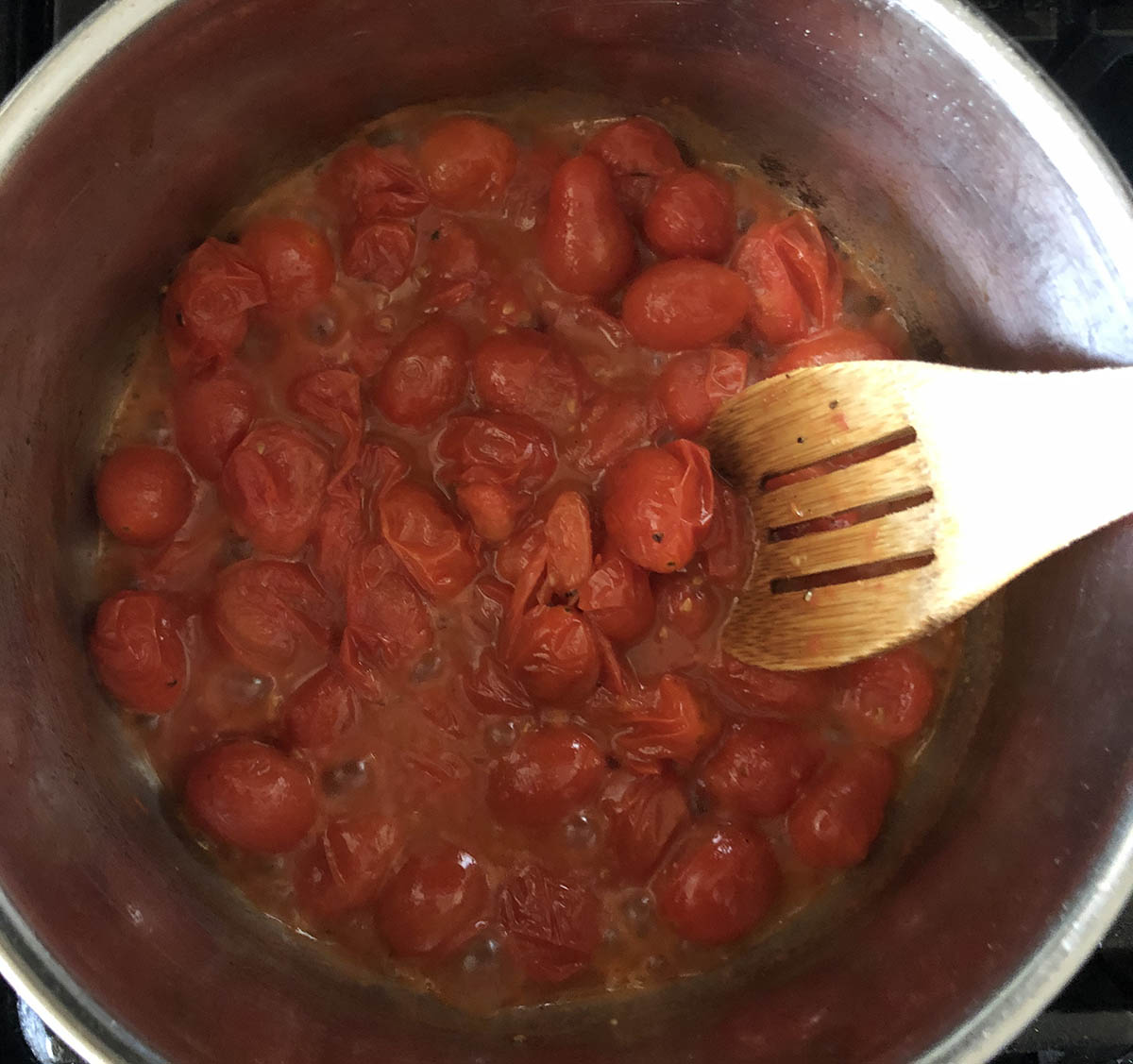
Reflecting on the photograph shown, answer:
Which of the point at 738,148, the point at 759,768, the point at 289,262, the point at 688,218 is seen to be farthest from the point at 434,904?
the point at 738,148

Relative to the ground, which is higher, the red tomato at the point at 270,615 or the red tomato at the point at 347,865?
the red tomato at the point at 270,615

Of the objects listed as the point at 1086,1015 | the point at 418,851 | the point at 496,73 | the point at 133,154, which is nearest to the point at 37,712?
the point at 418,851

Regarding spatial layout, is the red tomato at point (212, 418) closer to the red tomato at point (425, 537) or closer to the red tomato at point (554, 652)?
the red tomato at point (425, 537)

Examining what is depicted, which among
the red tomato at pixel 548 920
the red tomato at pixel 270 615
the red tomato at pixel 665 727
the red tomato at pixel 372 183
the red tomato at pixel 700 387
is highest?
the red tomato at pixel 700 387

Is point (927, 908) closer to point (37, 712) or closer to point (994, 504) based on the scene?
point (994, 504)

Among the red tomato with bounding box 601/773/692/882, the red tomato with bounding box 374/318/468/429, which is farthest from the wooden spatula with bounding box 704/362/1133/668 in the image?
the red tomato with bounding box 374/318/468/429

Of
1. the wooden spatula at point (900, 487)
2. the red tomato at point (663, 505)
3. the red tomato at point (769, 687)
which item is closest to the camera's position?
the wooden spatula at point (900, 487)

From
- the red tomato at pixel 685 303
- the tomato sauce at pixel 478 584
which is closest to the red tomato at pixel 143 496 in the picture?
the tomato sauce at pixel 478 584

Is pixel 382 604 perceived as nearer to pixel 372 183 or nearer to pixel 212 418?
pixel 212 418
